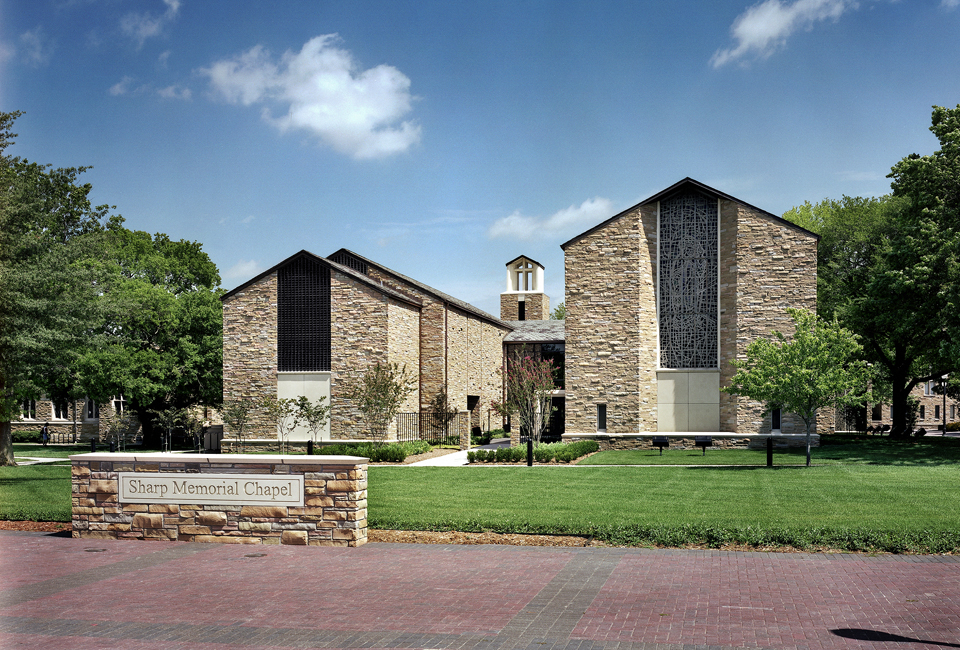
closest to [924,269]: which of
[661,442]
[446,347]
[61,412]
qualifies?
[661,442]

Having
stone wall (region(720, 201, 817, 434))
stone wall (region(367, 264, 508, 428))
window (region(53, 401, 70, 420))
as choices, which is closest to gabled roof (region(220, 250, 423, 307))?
stone wall (region(367, 264, 508, 428))

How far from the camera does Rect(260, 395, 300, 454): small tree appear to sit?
3662 cm

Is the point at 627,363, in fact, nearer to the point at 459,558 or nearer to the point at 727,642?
the point at 459,558

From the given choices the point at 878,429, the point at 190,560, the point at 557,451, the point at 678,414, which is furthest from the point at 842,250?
the point at 190,560

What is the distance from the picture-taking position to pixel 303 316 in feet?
124

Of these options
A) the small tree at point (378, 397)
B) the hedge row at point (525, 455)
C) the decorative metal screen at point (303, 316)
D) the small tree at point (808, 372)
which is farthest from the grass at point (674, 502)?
the decorative metal screen at point (303, 316)

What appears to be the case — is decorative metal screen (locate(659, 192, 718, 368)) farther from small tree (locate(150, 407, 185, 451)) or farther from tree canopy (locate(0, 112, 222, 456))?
small tree (locate(150, 407, 185, 451))

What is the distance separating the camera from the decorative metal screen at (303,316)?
123ft

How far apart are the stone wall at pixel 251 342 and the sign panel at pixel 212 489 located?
24.8 meters

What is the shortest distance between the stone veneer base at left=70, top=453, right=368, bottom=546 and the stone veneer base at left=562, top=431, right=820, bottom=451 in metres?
24.1

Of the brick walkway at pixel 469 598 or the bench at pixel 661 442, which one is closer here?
the brick walkway at pixel 469 598

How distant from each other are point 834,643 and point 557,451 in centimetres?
2182

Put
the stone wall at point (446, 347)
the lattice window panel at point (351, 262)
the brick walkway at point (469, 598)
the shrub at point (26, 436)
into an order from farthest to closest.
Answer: the shrub at point (26, 436)
the lattice window panel at point (351, 262)
the stone wall at point (446, 347)
the brick walkway at point (469, 598)

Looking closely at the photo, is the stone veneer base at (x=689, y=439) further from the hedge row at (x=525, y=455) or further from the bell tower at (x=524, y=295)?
the bell tower at (x=524, y=295)
